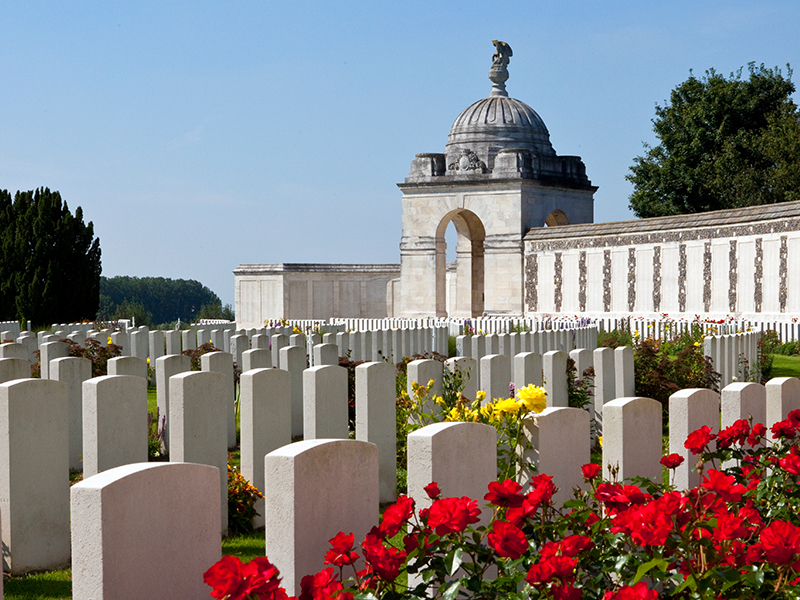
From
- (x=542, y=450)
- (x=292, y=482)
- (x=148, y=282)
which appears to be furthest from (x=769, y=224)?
(x=148, y=282)

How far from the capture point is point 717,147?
1436 inches

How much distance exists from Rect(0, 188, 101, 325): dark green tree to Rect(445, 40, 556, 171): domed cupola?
1319cm

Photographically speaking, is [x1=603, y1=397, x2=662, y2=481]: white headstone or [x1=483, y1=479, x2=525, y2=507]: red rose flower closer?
[x1=483, y1=479, x2=525, y2=507]: red rose flower

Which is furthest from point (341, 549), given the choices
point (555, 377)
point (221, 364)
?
point (555, 377)

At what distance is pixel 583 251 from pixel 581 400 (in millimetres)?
19437

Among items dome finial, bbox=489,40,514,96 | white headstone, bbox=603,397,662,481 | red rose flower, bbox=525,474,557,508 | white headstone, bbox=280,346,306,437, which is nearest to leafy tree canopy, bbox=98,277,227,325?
dome finial, bbox=489,40,514,96

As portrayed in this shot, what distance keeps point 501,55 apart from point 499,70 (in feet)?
1.95

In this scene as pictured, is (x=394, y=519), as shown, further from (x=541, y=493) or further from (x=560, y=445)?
(x=560, y=445)

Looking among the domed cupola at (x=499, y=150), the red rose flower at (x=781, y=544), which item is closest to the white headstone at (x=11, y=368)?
the red rose flower at (x=781, y=544)

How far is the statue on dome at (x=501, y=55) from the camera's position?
34750mm

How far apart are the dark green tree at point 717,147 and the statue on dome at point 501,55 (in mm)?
7400

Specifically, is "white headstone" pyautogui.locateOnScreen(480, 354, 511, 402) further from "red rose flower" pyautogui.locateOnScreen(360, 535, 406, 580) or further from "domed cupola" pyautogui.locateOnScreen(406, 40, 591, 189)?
"domed cupola" pyautogui.locateOnScreen(406, 40, 591, 189)

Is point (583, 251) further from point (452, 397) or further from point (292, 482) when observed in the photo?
point (292, 482)

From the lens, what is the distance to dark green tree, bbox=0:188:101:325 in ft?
101
